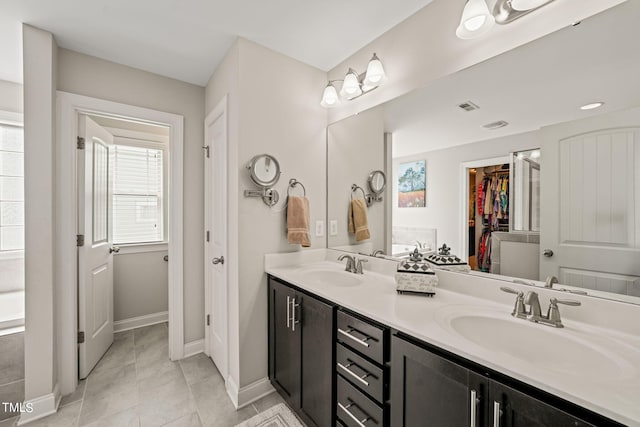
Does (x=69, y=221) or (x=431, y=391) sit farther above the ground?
(x=69, y=221)

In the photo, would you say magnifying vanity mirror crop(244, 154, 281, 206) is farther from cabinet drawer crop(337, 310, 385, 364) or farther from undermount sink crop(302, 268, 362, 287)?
cabinet drawer crop(337, 310, 385, 364)

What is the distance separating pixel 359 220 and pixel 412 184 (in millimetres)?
483

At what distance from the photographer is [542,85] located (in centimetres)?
115

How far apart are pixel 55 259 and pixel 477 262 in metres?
2.59

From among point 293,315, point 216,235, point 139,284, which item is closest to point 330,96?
point 216,235

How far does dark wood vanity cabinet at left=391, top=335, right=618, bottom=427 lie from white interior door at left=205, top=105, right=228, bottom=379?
1.35 m

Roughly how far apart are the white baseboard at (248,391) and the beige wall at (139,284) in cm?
162

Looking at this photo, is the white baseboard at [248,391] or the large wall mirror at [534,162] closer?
the large wall mirror at [534,162]

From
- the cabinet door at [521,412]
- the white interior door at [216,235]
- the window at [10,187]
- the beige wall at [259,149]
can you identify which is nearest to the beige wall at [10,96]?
the window at [10,187]

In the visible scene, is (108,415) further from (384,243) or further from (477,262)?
(477,262)

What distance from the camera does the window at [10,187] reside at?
2.35 meters

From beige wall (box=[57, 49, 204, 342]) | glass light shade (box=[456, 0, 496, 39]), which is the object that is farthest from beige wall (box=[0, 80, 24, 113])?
glass light shade (box=[456, 0, 496, 39])

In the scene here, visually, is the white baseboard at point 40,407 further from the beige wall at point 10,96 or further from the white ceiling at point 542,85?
the white ceiling at point 542,85

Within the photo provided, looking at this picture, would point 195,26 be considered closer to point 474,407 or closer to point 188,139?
point 188,139
